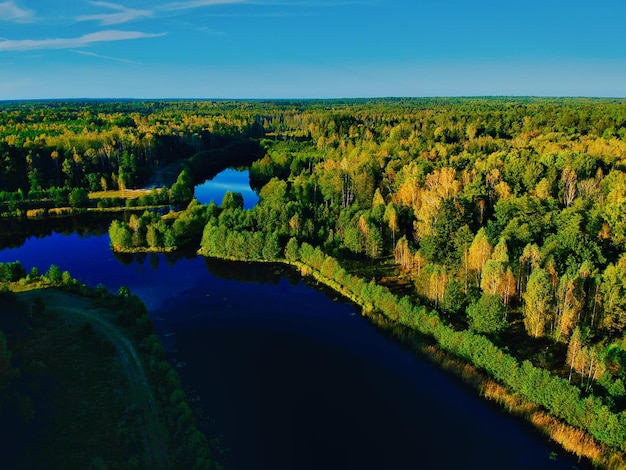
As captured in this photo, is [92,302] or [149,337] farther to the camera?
[92,302]

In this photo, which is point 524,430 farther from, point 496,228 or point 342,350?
point 496,228

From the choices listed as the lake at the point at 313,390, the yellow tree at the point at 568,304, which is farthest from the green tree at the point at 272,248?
the yellow tree at the point at 568,304

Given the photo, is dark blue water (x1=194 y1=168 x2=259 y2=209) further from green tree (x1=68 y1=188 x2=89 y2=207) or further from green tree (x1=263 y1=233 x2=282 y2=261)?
green tree (x1=263 y1=233 x2=282 y2=261)

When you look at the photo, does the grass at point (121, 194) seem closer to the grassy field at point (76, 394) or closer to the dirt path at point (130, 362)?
the dirt path at point (130, 362)

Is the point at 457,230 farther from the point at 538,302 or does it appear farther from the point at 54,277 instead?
the point at 54,277

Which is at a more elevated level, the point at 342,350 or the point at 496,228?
the point at 496,228

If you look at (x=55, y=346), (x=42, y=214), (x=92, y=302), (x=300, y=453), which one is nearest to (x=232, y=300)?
(x=92, y=302)

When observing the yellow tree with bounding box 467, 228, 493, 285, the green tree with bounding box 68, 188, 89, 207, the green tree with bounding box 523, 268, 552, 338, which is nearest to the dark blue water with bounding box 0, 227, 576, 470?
the green tree with bounding box 523, 268, 552, 338
